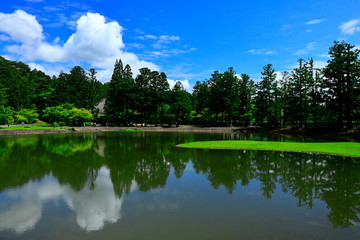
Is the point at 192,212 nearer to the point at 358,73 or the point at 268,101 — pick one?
the point at 358,73

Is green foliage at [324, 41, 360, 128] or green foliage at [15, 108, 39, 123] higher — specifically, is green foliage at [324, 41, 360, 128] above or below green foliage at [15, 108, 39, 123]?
above

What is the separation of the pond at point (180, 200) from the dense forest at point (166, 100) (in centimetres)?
4130

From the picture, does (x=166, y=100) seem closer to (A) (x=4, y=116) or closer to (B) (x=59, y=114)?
(B) (x=59, y=114)

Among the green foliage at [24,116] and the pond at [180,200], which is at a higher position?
the green foliage at [24,116]

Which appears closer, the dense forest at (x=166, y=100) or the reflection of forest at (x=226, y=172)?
the reflection of forest at (x=226, y=172)

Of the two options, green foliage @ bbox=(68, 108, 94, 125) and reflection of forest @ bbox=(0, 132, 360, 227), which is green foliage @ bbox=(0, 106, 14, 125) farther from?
reflection of forest @ bbox=(0, 132, 360, 227)

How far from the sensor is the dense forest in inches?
2060

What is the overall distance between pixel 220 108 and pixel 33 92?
204ft

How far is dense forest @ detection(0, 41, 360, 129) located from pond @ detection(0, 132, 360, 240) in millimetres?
41304

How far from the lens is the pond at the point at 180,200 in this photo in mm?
6781

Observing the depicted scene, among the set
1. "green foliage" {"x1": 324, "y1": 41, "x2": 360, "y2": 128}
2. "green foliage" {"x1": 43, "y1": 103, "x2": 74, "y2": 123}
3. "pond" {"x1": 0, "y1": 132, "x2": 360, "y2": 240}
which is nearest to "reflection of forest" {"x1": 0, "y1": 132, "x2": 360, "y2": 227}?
"pond" {"x1": 0, "y1": 132, "x2": 360, "y2": 240}

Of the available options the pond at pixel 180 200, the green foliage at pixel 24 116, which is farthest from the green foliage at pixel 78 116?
the pond at pixel 180 200

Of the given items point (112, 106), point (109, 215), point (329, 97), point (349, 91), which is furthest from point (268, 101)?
point (109, 215)

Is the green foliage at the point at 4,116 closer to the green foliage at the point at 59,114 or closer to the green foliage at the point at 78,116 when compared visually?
the green foliage at the point at 59,114
